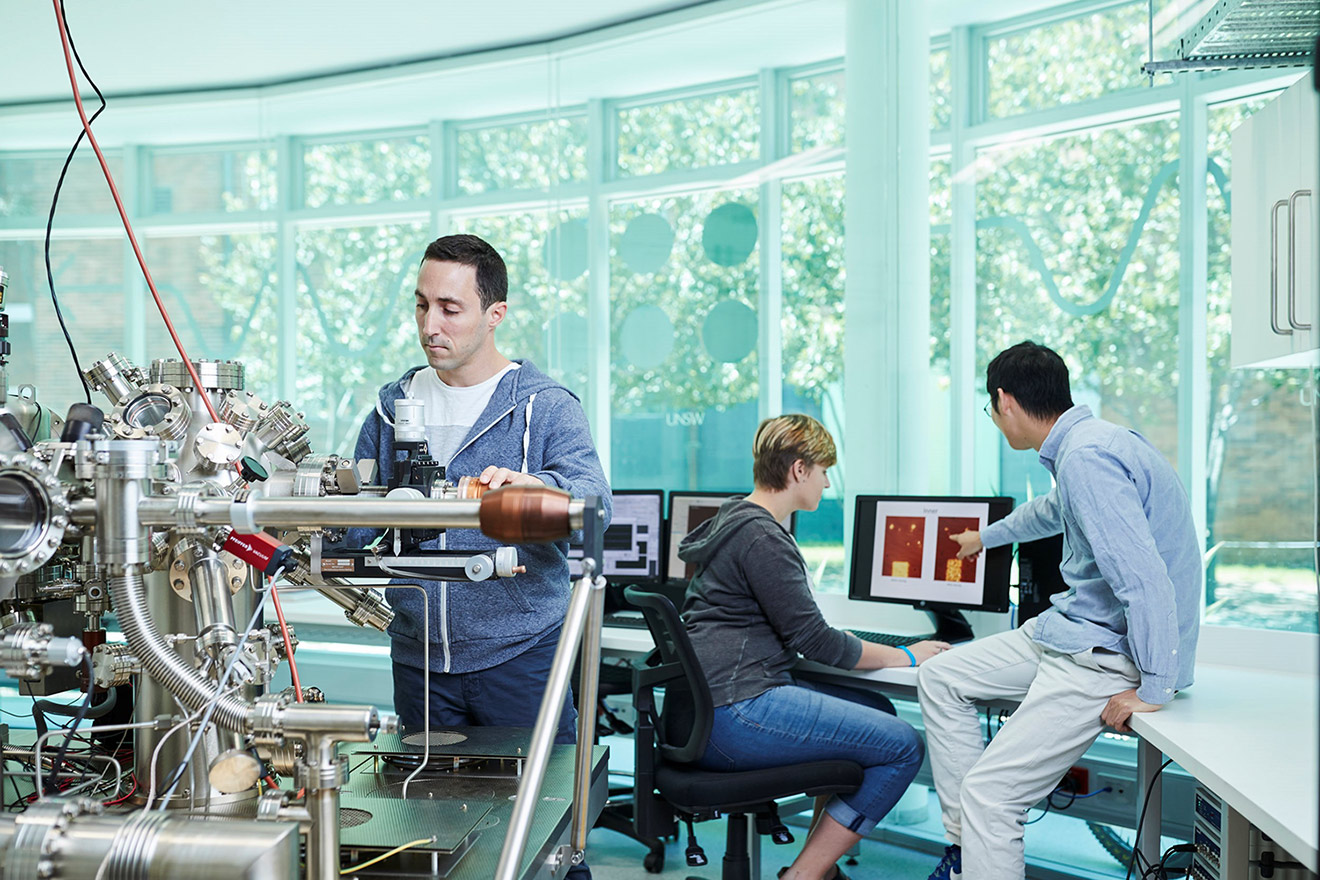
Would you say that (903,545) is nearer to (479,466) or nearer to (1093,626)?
(1093,626)

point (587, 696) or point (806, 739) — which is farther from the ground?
point (587, 696)

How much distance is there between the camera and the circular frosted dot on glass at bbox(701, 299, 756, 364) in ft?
14.8

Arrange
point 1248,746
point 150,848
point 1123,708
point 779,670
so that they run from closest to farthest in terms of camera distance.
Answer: point 150,848, point 1248,746, point 1123,708, point 779,670

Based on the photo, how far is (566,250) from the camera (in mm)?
5008

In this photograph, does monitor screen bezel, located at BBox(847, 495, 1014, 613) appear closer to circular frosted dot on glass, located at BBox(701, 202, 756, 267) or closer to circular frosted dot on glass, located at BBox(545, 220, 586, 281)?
circular frosted dot on glass, located at BBox(701, 202, 756, 267)

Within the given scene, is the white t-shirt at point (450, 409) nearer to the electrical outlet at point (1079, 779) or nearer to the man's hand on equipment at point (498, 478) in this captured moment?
the man's hand on equipment at point (498, 478)

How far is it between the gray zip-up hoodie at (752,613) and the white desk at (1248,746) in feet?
2.48

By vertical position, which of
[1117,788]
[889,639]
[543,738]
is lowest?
[1117,788]

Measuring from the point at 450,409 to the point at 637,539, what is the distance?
2023 millimetres

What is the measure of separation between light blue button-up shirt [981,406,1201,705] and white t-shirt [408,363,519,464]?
1.20 m

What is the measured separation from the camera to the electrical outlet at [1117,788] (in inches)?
127

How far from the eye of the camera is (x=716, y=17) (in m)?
4.34

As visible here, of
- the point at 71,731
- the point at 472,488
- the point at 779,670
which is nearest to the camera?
the point at 71,731

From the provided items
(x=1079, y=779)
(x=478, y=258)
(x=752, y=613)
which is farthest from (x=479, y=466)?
(x=1079, y=779)
